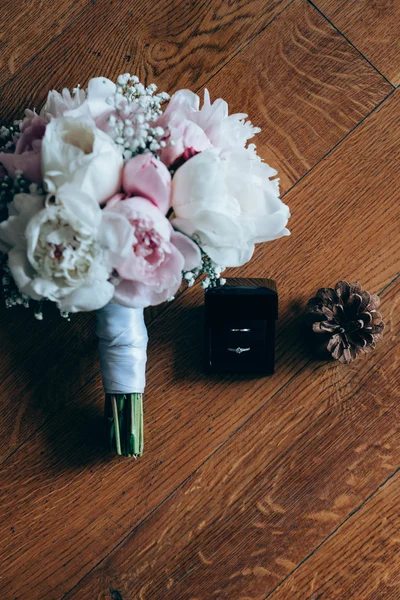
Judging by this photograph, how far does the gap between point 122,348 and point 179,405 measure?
0.15 m

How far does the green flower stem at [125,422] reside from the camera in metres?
0.76

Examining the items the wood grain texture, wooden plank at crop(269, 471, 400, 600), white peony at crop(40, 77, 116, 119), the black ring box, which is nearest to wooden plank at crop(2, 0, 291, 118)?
the wood grain texture

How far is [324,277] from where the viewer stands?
0.83 metres

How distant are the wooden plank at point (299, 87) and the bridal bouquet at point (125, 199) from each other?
22 cm

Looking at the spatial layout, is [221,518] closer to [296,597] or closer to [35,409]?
[296,597]

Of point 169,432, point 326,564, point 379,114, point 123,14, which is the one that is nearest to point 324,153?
point 379,114

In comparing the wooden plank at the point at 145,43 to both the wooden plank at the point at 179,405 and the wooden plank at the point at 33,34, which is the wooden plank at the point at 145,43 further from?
the wooden plank at the point at 179,405

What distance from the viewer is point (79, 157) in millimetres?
508

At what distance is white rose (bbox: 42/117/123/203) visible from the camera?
51 cm

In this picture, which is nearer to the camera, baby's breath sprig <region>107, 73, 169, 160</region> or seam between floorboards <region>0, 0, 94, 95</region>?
baby's breath sprig <region>107, 73, 169, 160</region>

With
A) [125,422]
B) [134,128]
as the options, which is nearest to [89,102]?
[134,128]

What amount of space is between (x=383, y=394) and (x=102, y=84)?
57 centimetres

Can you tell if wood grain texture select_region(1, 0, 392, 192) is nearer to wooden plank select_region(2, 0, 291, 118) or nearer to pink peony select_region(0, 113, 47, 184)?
wooden plank select_region(2, 0, 291, 118)

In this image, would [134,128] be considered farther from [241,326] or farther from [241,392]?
[241,392]
